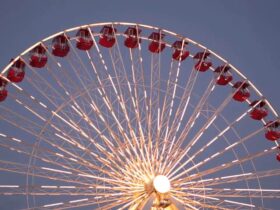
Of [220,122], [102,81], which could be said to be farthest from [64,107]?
[220,122]

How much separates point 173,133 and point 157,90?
186 centimetres

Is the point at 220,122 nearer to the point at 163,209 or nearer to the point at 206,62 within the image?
the point at 206,62

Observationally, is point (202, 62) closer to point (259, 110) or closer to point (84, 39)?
point (259, 110)

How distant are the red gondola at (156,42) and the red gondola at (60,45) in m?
3.86

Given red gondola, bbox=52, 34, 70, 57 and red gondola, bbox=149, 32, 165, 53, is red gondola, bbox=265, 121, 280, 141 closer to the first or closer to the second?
red gondola, bbox=149, 32, 165, 53

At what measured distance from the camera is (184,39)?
2205cm

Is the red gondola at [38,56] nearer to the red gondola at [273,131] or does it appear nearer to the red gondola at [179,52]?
the red gondola at [179,52]

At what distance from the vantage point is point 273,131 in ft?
71.4

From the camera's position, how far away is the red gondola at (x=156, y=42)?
72.8 feet

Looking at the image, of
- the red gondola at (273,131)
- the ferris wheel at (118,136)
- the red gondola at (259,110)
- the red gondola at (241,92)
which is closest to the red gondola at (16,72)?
the ferris wheel at (118,136)

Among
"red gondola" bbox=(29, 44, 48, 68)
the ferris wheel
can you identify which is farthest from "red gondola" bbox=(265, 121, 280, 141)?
"red gondola" bbox=(29, 44, 48, 68)

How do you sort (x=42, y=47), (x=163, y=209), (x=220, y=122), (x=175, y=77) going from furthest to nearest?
1. (x=220, y=122)
2. (x=175, y=77)
3. (x=42, y=47)
4. (x=163, y=209)

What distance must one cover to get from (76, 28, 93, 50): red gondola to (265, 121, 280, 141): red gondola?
8257 mm

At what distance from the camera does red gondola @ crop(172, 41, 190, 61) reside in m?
22.5
